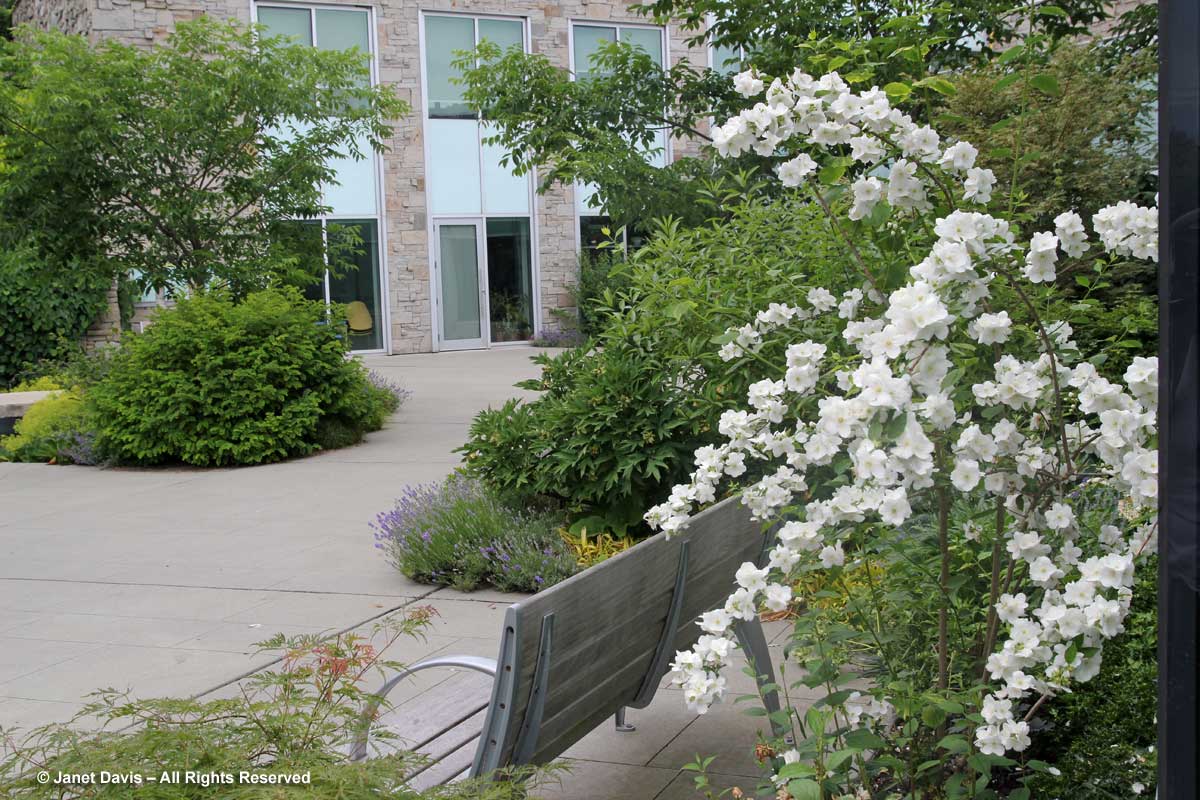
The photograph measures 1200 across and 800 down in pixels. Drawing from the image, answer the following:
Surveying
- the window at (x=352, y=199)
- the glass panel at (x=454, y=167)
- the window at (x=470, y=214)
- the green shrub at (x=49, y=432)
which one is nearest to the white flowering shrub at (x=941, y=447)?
the green shrub at (x=49, y=432)

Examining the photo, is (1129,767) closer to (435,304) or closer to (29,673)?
(29,673)

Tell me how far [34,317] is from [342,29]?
770 cm

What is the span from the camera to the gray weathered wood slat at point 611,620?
8.69 ft

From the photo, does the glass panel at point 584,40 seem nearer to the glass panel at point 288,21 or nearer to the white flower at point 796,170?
the glass panel at point 288,21

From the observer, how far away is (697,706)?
2332mm

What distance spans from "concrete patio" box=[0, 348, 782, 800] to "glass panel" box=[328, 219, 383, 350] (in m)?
10.9

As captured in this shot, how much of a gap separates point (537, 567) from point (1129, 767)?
3.48m

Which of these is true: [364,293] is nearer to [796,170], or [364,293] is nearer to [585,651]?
[585,651]

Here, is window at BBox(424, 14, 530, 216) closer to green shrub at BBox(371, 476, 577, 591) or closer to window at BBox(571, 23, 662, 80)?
window at BBox(571, 23, 662, 80)

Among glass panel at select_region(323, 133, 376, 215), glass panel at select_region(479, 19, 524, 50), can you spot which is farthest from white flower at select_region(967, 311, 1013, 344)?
glass panel at select_region(479, 19, 524, 50)

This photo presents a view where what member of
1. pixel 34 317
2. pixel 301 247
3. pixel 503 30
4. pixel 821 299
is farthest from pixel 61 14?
pixel 821 299

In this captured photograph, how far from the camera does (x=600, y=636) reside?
2910 millimetres

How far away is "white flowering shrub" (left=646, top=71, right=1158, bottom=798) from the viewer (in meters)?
2.00

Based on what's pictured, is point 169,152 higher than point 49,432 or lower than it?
higher
